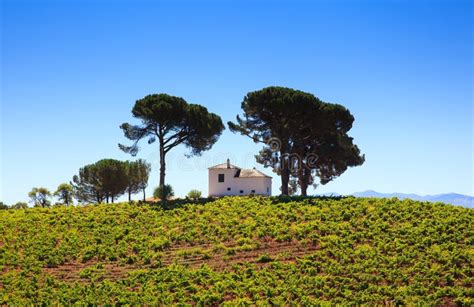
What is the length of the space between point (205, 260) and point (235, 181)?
84.7 feet

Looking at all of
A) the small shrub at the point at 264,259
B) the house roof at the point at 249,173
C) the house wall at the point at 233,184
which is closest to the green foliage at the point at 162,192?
the house wall at the point at 233,184

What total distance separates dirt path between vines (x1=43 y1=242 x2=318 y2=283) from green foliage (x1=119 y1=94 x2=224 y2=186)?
19305 mm

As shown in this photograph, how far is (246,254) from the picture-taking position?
30.3 metres

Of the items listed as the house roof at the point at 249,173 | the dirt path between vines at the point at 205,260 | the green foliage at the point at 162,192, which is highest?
the house roof at the point at 249,173

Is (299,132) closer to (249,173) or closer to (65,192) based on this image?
(249,173)

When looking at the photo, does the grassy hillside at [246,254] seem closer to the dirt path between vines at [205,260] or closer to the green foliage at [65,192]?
the dirt path between vines at [205,260]

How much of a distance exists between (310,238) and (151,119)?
24.6 meters

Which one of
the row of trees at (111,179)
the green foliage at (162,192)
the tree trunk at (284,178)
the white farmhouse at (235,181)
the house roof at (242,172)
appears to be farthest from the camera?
the row of trees at (111,179)

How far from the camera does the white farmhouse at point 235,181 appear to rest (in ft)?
181

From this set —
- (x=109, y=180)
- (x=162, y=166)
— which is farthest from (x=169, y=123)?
(x=109, y=180)

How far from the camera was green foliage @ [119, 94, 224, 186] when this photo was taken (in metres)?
50.1

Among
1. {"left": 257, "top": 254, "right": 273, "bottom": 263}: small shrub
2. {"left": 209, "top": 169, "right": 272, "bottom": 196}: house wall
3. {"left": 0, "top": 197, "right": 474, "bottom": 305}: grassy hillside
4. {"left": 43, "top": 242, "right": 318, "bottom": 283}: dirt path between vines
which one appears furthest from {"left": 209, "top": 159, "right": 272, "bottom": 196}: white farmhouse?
{"left": 257, "top": 254, "right": 273, "bottom": 263}: small shrub

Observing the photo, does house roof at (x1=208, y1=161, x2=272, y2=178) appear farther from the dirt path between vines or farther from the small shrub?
the small shrub

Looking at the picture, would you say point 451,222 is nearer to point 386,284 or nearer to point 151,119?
point 386,284
